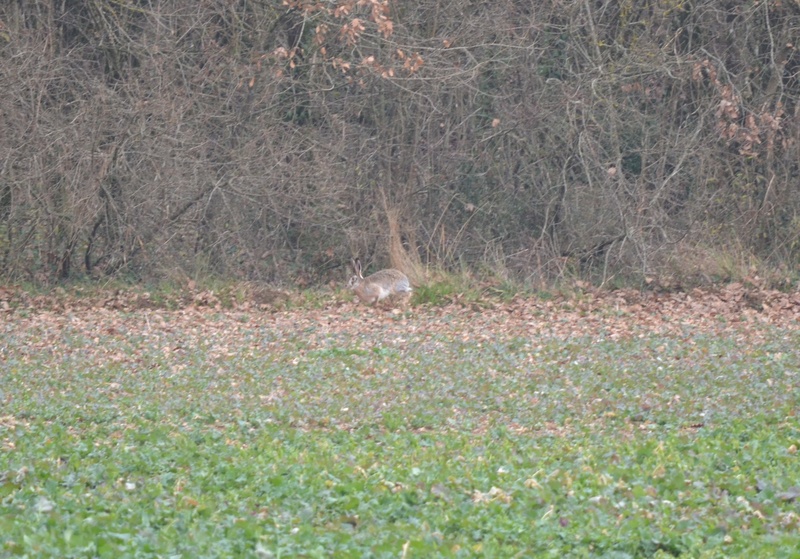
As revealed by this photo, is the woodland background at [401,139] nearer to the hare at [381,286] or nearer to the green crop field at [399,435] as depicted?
the hare at [381,286]

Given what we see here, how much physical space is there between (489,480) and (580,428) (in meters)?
2.14

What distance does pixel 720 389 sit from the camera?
10.0 metres

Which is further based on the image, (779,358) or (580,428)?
(779,358)

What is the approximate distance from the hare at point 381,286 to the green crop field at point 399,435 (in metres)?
0.64

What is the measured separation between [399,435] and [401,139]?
1124 cm

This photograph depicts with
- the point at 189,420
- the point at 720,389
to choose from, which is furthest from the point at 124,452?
the point at 720,389

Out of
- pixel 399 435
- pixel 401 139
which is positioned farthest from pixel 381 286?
pixel 399 435

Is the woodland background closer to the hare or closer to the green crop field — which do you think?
the hare

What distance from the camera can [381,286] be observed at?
15.4m

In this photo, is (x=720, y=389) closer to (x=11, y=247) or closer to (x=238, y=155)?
(x=238, y=155)

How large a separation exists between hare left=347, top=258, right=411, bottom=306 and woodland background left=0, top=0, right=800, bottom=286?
1122 mm

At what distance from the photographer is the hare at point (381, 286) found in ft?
50.7

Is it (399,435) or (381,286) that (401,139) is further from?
(399,435)

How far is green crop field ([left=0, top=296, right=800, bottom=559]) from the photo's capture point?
18.5ft
